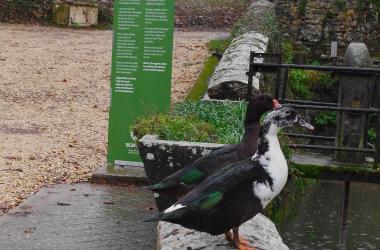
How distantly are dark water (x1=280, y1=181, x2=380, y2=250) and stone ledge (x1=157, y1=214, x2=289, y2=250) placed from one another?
3022 millimetres

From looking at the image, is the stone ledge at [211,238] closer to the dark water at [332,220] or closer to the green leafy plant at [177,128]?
the green leafy plant at [177,128]

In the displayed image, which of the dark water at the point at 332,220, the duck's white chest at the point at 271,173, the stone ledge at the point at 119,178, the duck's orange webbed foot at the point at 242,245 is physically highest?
the duck's white chest at the point at 271,173

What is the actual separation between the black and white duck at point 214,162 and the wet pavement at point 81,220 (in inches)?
46.0

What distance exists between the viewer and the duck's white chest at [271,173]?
12.1 feet

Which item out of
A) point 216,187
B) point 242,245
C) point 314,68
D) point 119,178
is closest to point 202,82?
point 314,68

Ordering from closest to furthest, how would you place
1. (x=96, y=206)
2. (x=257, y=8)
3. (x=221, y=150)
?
(x=221, y=150) < (x=96, y=206) < (x=257, y=8)

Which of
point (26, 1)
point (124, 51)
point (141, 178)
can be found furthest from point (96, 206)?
point (26, 1)

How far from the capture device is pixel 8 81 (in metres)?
12.8

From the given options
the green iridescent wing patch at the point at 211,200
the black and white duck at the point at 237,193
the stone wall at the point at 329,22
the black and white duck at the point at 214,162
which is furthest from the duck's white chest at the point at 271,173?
the stone wall at the point at 329,22

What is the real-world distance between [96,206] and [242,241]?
8.41ft

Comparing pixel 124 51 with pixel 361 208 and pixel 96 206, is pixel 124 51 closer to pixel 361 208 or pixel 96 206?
pixel 96 206

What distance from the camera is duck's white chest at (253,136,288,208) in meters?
3.69

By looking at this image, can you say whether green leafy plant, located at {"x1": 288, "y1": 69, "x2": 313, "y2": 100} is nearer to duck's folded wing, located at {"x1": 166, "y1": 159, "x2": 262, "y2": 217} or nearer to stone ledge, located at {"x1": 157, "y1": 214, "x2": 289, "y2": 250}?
stone ledge, located at {"x1": 157, "y1": 214, "x2": 289, "y2": 250}

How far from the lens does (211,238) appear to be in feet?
13.4
